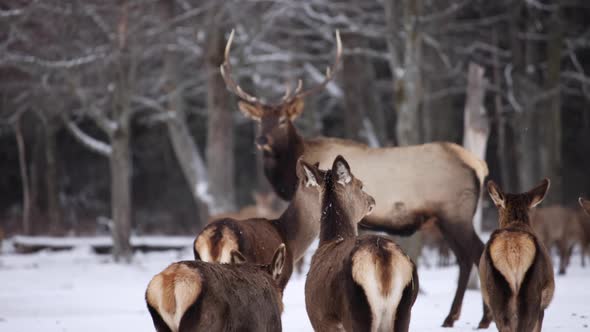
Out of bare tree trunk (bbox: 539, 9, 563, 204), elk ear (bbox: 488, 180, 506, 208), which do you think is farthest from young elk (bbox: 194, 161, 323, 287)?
bare tree trunk (bbox: 539, 9, 563, 204)

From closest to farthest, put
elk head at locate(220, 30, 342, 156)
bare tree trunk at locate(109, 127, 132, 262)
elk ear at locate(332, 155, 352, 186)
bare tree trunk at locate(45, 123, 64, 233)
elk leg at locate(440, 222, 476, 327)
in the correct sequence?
elk ear at locate(332, 155, 352, 186)
elk leg at locate(440, 222, 476, 327)
elk head at locate(220, 30, 342, 156)
bare tree trunk at locate(109, 127, 132, 262)
bare tree trunk at locate(45, 123, 64, 233)

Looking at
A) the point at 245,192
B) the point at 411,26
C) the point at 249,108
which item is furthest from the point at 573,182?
the point at 249,108

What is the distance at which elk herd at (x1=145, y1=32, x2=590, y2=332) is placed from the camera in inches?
185

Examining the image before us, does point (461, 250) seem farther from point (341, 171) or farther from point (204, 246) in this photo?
point (204, 246)

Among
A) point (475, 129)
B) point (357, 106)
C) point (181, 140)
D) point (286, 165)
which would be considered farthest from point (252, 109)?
point (181, 140)

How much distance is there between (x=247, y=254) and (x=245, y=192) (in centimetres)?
2630

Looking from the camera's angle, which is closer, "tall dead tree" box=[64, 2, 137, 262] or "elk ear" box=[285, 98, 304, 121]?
"elk ear" box=[285, 98, 304, 121]

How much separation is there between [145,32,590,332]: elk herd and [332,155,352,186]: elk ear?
0.01 m

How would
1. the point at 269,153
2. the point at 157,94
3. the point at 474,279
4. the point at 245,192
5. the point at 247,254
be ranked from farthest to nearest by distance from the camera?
the point at 245,192 → the point at 157,94 → the point at 474,279 → the point at 269,153 → the point at 247,254

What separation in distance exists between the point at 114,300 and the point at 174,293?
6695 millimetres

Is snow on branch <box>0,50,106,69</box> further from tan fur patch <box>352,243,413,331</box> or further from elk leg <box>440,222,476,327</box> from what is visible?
tan fur patch <box>352,243,413,331</box>

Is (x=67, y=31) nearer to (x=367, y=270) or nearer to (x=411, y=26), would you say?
(x=411, y=26)

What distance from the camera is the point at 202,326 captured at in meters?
4.50

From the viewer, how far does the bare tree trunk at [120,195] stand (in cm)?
1645
